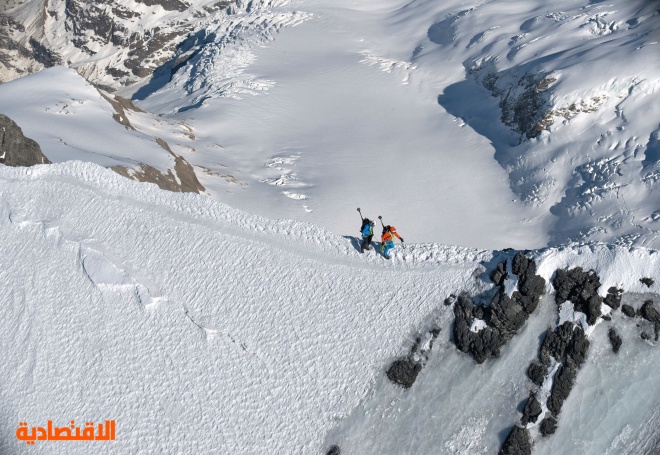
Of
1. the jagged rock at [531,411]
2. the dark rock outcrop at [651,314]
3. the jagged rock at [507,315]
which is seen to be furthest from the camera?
the jagged rock at [507,315]

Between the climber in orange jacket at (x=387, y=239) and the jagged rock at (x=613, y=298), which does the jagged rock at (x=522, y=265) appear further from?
the climber in orange jacket at (x=387, y=239)

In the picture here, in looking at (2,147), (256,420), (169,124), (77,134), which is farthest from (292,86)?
(256,420)

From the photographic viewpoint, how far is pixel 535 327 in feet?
104

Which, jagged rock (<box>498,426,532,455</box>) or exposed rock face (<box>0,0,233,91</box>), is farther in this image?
exposed rock face (<box>0,0,233,91</box>)

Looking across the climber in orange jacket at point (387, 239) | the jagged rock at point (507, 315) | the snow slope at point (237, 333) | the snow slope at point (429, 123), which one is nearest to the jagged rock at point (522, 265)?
the snow slope at point (237, 333)

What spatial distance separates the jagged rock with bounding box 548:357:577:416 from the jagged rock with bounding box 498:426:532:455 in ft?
5.10

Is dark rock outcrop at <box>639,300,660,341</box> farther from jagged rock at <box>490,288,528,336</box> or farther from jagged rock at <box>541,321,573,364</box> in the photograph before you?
jagged rock at <box>490,288,528,336</box>

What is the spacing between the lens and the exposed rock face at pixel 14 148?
3997 cm

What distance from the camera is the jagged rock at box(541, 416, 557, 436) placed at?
97.5 feet

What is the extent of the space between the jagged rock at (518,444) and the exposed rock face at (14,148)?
29.2 meters

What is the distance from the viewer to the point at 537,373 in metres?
30.6

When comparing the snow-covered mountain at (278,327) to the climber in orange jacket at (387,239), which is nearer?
the snow-covered mountain at (278,327)

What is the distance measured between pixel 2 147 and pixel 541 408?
31070 mm

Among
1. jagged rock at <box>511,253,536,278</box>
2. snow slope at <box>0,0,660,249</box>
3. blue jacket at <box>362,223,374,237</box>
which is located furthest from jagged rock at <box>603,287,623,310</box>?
snow slope at <box>0,0,660,249</box>
